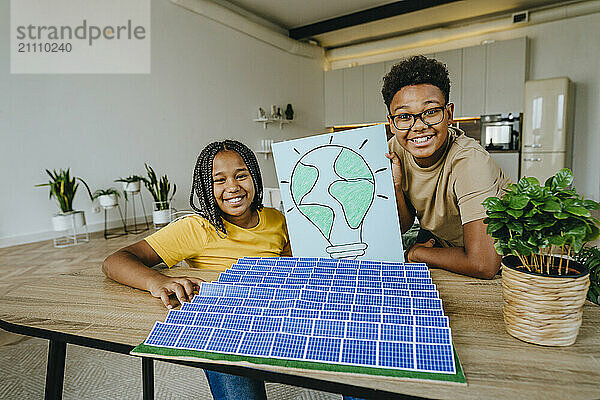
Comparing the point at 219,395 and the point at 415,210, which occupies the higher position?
the point at 415,210

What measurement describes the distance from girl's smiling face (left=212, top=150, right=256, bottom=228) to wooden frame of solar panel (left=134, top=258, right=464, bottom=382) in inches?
12.1

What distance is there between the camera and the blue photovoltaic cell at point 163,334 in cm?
71

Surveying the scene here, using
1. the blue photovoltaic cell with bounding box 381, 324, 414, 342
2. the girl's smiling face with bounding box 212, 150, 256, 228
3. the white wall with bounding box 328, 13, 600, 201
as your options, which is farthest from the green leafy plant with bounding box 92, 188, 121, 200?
the white wall with bounding box 328, 13, 600, 201

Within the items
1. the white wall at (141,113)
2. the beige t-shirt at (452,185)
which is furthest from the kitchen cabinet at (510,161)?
the beige t-shirt at (452,185)

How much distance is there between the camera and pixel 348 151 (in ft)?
3.76

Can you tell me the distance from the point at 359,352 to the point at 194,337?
11.2 inches

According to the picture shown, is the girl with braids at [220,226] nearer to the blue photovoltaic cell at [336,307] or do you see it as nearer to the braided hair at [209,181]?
the braided hair at [209,181]

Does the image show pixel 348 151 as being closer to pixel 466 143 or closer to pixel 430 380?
pixel 466 143

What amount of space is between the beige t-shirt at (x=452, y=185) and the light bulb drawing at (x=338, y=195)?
0.23 metres

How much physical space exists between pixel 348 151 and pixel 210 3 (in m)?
5.13

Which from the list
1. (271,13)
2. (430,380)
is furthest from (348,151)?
(271,13)

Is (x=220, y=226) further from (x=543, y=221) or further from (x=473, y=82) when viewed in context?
(x=473, y=82)

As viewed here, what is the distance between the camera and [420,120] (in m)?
1.15

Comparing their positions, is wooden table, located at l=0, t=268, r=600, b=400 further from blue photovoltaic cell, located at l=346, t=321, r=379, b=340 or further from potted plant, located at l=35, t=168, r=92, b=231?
potted plant, located at l=35, t=168, r=92, b=231
